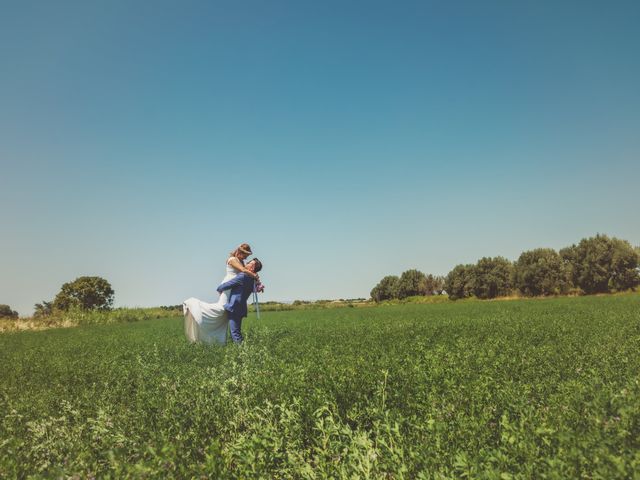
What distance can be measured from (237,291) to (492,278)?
78.3 metres

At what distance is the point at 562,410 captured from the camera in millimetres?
3607

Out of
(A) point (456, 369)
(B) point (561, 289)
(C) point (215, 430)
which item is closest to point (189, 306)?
(C) point (215, 430)

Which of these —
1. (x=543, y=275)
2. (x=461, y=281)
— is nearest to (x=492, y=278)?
(x=461, y=281)

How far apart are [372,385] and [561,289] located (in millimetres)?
76192

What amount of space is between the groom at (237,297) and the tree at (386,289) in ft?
324

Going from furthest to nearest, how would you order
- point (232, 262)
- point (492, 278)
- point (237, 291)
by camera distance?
point (492, 278), point (237, 291), point (232, 262)

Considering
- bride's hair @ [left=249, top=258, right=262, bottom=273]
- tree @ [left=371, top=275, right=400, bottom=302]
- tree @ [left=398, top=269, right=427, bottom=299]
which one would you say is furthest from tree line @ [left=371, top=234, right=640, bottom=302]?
bride's hair @ [left=249, top=258, right=262, bottom=273]

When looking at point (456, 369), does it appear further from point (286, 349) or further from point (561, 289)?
point (561, 289)

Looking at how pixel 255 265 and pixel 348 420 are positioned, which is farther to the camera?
pixel 255 265

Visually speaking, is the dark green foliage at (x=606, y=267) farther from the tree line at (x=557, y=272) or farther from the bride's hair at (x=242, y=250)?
the bride's hair at (x=242, y=250)

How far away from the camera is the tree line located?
216ft

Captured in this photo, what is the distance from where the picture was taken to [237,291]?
1098cm

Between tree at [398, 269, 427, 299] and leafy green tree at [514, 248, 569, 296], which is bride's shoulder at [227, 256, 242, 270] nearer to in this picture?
leafy green tree at [514, 248, 569, 296]

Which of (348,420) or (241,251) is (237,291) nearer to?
(241,251)
